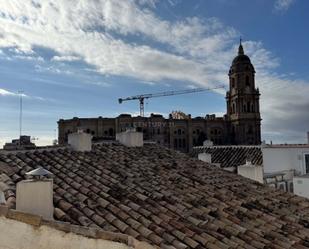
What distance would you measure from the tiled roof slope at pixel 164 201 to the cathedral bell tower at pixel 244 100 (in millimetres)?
77839

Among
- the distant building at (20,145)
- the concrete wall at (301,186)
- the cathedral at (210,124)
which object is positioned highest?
the cathedral at (210,124)

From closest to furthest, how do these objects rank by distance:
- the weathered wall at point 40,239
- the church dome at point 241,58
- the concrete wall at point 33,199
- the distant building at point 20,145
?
the weathered wall at point 40,239, the concrete wall at point 33,199, the distant building at point 20,145, the church dome at point 241,58

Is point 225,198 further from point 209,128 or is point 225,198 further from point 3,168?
point 209,128

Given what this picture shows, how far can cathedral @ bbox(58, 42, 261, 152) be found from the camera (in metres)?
86.9

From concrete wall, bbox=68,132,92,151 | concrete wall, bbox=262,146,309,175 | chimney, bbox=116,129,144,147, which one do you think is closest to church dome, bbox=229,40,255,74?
concrete wall, bbox=262,146,309,175

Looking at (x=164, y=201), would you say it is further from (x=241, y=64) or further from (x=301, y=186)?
(x=241, y=64)

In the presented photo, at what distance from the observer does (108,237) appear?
5035mm

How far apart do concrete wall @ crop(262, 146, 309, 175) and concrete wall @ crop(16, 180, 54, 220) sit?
69.9 ft

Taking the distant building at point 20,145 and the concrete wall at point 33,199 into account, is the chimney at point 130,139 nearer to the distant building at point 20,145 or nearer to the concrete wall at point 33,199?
the distant building at point 20,145

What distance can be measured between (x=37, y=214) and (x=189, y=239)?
2359 millimetres

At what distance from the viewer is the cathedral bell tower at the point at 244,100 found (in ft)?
283

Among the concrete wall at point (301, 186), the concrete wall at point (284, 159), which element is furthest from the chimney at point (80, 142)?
the concrete wall at point (284, 159)

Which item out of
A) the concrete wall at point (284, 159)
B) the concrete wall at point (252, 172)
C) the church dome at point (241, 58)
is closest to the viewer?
the concrete wall at point (252, 172)

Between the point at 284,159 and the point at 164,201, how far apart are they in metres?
19.4
